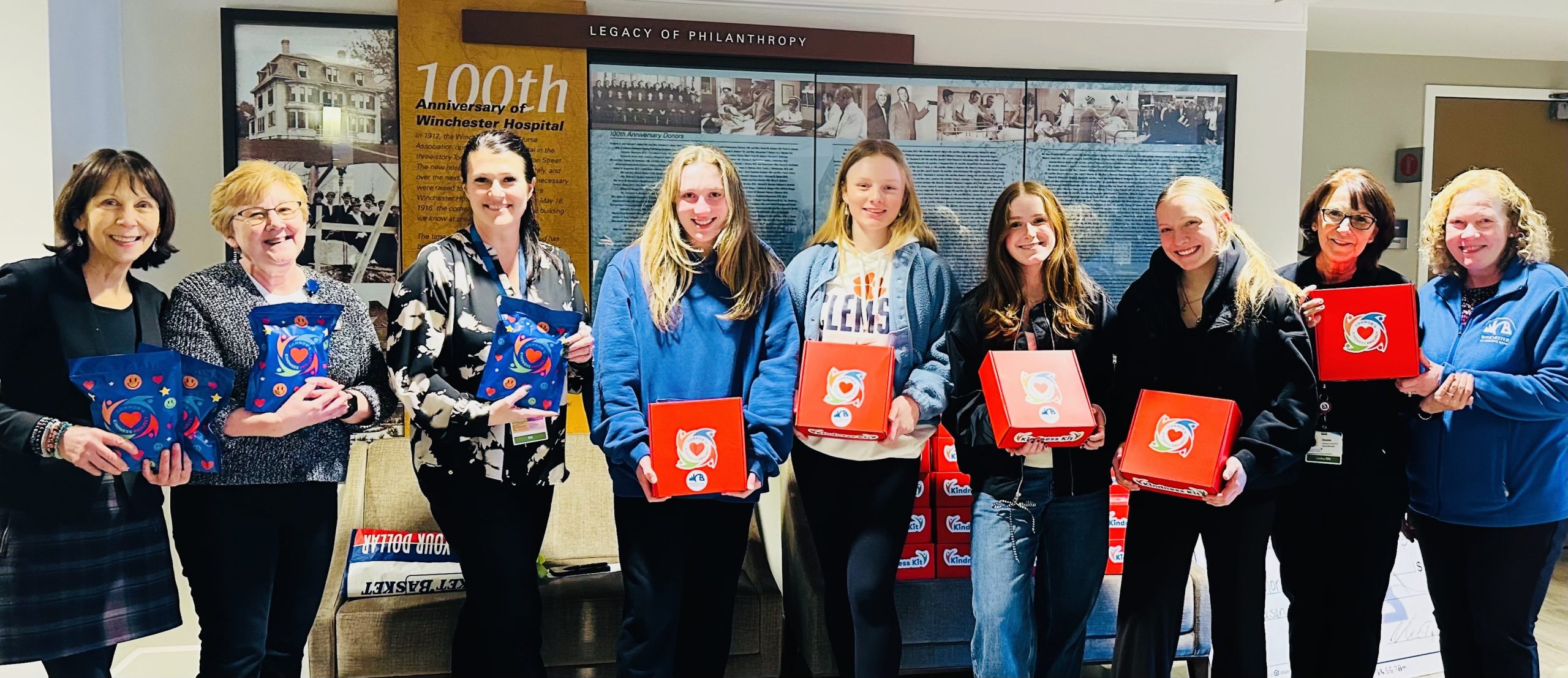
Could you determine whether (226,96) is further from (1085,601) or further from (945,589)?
(1085,601)

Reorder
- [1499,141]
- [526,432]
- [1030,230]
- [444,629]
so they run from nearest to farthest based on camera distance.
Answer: [526,432] < [1030,230] < [444,629] < [1499,141]

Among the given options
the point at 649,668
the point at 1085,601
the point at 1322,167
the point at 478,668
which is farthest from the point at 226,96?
the point at 1322,167

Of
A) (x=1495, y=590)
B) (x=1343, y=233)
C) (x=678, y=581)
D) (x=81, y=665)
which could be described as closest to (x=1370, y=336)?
(x=1343, y=233)

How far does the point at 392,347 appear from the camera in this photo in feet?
7.16

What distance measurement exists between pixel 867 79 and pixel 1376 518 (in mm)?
2368

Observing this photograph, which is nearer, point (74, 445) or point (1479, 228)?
point (74, 445)

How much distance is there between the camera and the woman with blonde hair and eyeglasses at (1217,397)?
232 cm

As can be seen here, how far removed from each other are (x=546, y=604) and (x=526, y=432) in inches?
33.8

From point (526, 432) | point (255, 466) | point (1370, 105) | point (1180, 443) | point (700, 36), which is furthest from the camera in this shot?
point (1370, 105)

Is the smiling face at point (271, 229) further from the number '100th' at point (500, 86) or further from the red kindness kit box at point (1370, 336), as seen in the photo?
the red kindness kit box at point (1370, 336)

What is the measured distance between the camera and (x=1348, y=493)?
2418 mm

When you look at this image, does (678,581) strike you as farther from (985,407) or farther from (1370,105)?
(1370,105)

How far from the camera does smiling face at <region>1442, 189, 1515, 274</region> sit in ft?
7.97

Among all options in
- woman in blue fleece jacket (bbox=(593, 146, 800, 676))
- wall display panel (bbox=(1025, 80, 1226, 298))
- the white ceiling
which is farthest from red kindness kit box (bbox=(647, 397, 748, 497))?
the white ceiling
